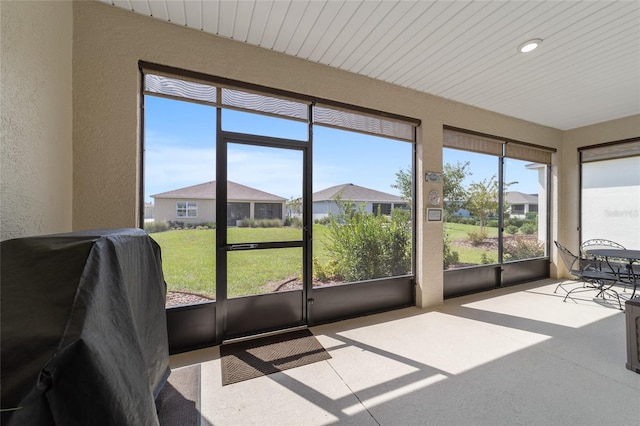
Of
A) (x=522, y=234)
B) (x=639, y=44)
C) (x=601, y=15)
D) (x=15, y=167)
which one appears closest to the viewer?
(x=15, y=167)

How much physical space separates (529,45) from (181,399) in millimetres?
4530

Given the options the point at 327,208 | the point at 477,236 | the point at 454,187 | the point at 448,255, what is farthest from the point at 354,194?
the point at 477,236

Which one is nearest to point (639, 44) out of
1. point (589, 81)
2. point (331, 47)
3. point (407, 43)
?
point (589, 81)

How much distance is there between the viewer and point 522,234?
5.18 meters

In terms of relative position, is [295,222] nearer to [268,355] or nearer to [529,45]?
[268,355]

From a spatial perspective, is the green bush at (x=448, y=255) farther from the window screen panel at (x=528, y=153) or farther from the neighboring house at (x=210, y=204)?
the neighboring house at (x=210, y=204)

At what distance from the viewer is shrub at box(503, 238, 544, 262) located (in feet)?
16.2

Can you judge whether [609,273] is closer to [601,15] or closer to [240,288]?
[601,15]

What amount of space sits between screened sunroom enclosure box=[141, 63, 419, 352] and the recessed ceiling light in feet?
4.38

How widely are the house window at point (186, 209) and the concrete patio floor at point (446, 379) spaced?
1.38 metres

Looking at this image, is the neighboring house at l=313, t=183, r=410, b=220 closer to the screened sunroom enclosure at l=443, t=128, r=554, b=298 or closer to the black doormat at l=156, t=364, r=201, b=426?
the screened sunroom enclosure at l=443, t=128, r=554, b=298

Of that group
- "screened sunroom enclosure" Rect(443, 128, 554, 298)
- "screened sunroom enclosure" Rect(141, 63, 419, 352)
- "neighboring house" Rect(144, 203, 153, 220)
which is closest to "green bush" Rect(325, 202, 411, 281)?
"screened sunroom enclosure" Rect(141, 63, 419, 352)

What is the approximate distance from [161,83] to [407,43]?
8.15ft

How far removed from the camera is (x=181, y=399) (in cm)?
192
